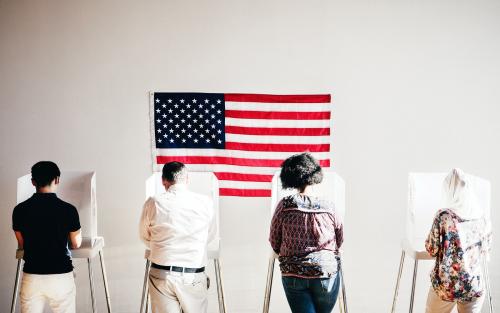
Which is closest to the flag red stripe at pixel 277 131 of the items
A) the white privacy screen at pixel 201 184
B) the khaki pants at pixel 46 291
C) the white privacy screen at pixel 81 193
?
the white privacy screen at pixel 201 184

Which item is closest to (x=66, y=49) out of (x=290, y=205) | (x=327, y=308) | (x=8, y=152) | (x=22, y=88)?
(x=22, y=88)

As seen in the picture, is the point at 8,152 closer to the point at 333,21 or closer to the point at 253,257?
the point at 253,257

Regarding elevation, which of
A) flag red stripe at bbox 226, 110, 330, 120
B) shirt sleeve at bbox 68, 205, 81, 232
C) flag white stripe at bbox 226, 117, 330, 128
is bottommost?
shirt sleeve at bbox 68, 205, 81, 232

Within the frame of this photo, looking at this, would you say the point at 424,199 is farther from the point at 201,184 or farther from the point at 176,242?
the point at 176,242

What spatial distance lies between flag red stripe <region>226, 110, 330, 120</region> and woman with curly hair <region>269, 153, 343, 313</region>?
159cm

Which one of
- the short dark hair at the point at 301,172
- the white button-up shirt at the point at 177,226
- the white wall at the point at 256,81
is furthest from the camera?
the white wall at the point at 256,81

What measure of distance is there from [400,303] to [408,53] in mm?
1974

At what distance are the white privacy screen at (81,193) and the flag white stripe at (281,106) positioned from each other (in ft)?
3.89

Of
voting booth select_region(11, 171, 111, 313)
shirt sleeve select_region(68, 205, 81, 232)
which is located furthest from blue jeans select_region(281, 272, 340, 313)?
voting booth select_region(11, 171, 111, 313)

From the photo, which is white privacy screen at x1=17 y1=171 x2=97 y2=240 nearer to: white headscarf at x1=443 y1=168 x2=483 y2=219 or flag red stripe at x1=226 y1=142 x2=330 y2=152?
flag red stripe at x1=226 y1=142 x2=330 y2=152

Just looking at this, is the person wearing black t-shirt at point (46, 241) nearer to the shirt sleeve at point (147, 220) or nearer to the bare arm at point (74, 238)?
the bare arm at point (74, 238)

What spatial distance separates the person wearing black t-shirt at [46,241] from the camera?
3.09 meters

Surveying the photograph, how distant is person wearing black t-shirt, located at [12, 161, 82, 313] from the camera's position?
3.09 m

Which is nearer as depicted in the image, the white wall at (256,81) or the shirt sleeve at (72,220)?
the shirt sleeve at (72,220)
